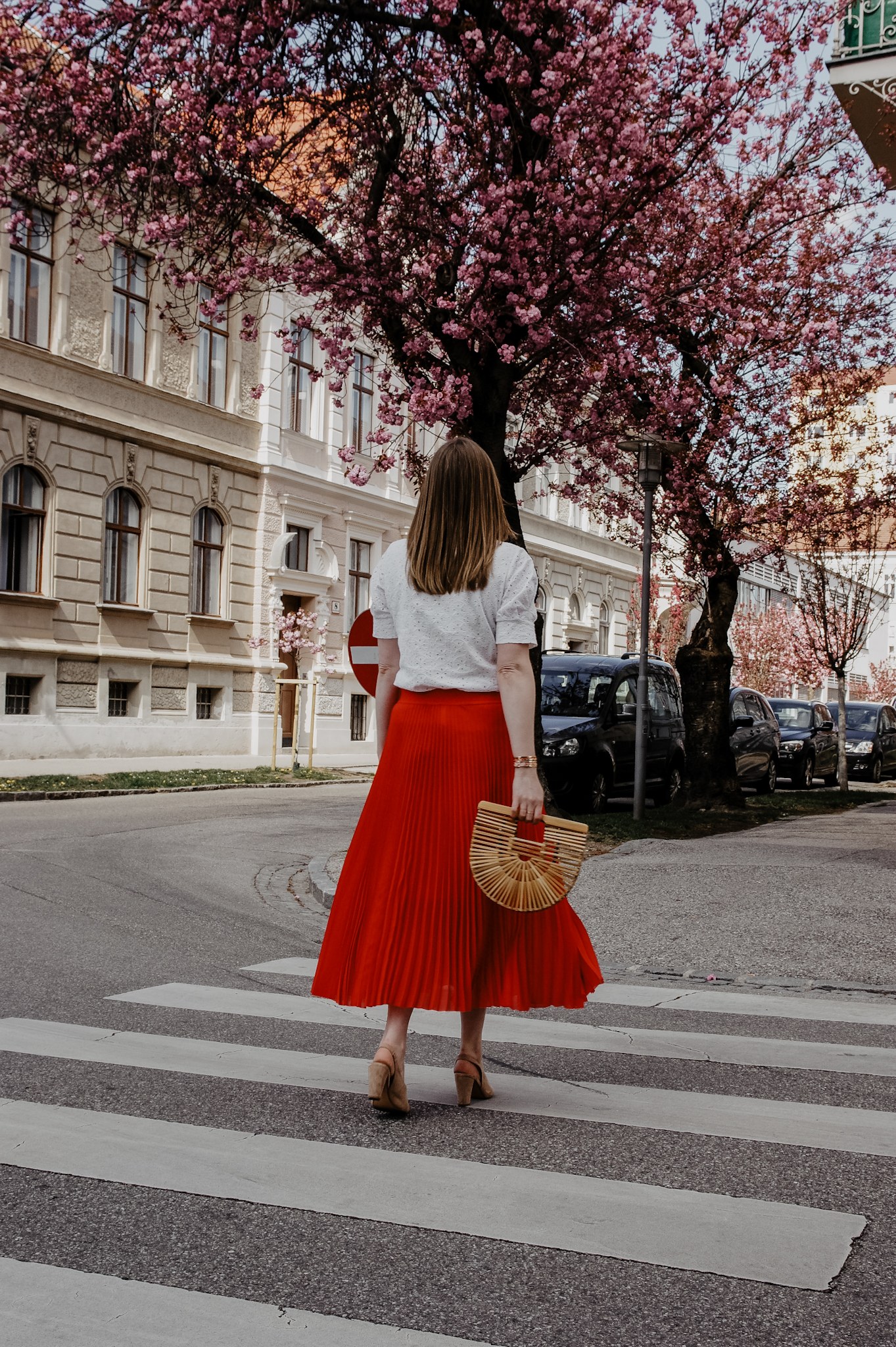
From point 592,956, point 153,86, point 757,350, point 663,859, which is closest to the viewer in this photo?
point 592,956

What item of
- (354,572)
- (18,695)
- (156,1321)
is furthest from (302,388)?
(156,1321)

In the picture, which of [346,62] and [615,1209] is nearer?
[615,1209]

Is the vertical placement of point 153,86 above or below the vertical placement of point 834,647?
above

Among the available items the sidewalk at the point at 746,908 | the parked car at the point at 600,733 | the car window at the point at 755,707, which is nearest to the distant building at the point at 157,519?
the parked car at the point at 600,733

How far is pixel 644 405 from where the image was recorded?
18656 mm

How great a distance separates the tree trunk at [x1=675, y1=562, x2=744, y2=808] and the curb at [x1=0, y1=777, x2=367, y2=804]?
6.69 metres

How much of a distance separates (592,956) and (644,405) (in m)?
15.0

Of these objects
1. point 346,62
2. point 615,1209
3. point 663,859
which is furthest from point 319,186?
point 615,1209

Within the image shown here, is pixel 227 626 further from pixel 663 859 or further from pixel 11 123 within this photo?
pixel 663 859

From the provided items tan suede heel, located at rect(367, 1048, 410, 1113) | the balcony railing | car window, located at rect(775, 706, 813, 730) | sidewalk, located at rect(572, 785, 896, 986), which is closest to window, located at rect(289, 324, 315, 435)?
car window, located at rect(775, 706, 813, 730)

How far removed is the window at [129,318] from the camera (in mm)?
25203

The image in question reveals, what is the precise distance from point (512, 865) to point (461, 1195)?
1049 mm

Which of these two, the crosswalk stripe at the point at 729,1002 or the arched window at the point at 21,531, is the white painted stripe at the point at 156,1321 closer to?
the crosswalk stripe at the point at 729,1002

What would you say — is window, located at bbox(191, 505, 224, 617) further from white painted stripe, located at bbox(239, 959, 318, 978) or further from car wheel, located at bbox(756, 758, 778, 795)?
white painted stripe, located at bbox(239, 959, 318, 978)
